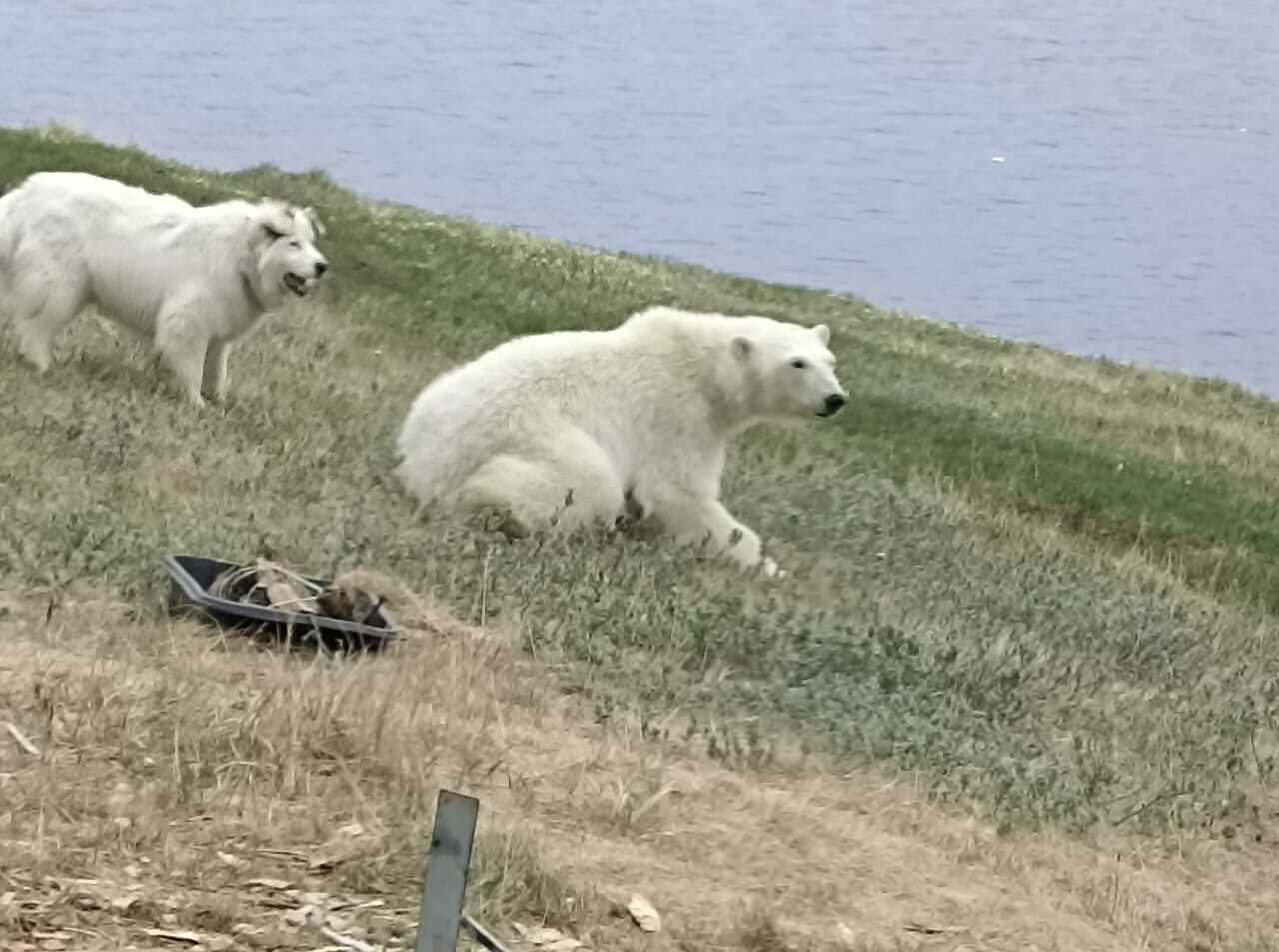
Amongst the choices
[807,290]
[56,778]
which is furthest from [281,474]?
[807,290]

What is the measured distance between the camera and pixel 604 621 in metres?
7.03

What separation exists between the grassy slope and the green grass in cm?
2

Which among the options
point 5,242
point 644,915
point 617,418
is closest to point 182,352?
point 5,242

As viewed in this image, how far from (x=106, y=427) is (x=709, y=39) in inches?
2752

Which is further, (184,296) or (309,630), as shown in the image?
(184,296)

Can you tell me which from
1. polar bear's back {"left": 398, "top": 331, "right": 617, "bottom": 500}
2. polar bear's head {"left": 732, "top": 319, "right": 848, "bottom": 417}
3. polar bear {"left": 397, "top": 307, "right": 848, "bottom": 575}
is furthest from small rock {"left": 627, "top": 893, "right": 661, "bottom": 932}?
polar bear's head {"left": 732, "top": 319, "right": 848, "bottom": 417}

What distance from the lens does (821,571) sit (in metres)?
9.39

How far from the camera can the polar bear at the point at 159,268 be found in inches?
Result: 402

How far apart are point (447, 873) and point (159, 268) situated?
7.81m

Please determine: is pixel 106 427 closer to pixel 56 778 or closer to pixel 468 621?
pixel 468 621

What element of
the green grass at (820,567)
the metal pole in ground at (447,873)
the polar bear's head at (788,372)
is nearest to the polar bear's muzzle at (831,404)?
the polar bear's head at (788,372)

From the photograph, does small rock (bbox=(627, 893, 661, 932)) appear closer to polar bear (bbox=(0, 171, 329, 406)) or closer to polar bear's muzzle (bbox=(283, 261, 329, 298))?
polar bear (bbox=(0, 171, 329, 406))

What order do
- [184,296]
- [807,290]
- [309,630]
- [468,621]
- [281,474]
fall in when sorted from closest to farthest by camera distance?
1. [309,630]
2. [468,621]
3. [281,474]
4. [184,296]
5. [807,290]

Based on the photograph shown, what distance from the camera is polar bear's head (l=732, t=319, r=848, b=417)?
9.50 m
